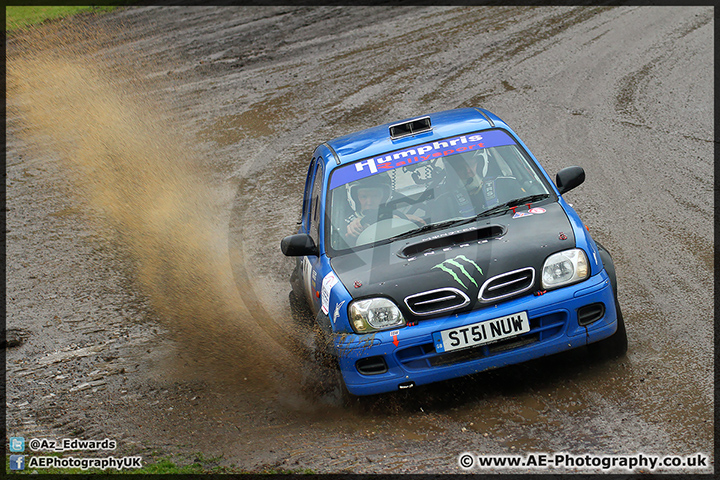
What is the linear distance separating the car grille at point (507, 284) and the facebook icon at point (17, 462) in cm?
308

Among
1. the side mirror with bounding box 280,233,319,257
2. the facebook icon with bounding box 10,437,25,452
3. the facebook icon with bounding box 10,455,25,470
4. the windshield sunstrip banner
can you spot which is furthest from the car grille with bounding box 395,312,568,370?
the facebook icon with bounding box 10,437,25,452

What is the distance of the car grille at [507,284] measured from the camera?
4723mm

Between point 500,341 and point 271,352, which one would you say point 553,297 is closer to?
point 500,341

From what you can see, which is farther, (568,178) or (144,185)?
(144,185)

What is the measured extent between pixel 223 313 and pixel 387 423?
9.19ft

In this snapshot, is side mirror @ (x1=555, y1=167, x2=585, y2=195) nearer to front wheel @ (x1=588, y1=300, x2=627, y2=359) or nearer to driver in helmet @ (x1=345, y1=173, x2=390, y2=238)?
front wheel @ (x1=588, y1=300, x2=627, y2=359)

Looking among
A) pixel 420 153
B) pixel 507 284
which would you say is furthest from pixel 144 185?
pixel 507 284

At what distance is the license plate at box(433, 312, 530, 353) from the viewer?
4.64 m

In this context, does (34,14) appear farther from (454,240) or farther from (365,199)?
(454,240)

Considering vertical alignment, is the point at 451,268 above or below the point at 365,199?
below

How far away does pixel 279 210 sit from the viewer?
9906 mm

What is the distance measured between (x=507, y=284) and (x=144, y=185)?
7.66 m

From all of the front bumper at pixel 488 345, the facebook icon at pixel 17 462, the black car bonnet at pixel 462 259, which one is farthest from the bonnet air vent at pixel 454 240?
the facebook icon at pixel 17 462

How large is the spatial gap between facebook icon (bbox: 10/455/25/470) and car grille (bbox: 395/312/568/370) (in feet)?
8.04
